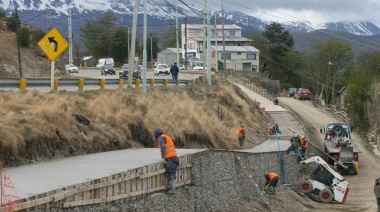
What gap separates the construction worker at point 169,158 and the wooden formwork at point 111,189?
14 cm

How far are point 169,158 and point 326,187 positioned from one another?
15.7 m

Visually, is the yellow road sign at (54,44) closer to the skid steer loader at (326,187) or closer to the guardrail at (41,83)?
the guardrail at (41,83)

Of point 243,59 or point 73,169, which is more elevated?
point 73,169

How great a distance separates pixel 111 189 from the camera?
15359 millimetres

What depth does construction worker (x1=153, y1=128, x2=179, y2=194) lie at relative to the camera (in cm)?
1802

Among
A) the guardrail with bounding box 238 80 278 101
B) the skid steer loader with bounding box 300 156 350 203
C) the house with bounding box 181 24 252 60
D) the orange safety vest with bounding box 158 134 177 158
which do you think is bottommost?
the skid steer loader with bounding box 300 156 350 203

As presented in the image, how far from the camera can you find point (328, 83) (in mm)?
99812

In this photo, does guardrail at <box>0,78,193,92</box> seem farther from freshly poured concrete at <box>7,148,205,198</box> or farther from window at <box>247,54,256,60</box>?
window at <box>247,54,256,60</box>

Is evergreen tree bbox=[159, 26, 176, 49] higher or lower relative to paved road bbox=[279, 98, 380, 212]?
higher

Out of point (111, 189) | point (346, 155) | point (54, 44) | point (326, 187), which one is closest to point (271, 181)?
point (326, 187)

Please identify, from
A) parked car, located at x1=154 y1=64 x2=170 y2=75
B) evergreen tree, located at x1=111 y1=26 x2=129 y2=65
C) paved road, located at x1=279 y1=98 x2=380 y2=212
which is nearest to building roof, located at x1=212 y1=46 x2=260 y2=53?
evergreen tree, located at x1=111 y1=26 x2=129 y2=65

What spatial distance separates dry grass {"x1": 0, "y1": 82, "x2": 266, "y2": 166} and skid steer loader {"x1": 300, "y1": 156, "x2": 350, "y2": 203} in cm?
431

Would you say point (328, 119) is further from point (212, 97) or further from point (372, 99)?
point (212, 97)

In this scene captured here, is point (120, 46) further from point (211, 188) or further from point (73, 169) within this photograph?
point (73, 169)
